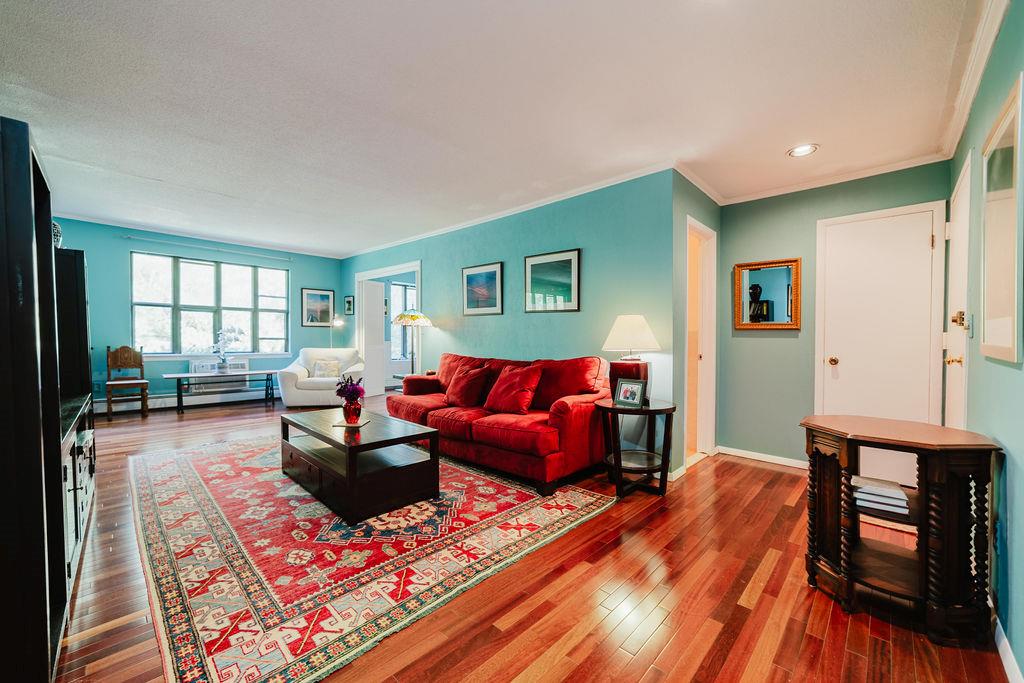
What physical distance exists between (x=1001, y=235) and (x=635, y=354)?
2251 millimetres

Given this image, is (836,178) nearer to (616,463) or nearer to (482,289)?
(616,463)

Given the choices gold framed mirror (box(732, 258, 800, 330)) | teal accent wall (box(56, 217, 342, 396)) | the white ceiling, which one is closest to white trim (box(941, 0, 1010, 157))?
the white ceiling

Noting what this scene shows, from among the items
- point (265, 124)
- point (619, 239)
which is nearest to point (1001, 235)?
point (619, 239)

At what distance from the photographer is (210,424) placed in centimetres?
523

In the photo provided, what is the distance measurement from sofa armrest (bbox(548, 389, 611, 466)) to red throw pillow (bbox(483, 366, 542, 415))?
347mm

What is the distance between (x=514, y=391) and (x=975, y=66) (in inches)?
127

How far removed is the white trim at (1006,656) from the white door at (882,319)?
2.01 m

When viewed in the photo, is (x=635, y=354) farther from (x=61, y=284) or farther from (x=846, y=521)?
(x=61, y=284)

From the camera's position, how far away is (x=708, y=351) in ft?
13.5

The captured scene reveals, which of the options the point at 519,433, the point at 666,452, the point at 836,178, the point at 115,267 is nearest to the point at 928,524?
the point at 666,452

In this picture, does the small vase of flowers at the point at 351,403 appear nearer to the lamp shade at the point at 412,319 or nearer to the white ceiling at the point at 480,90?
the white ceiling at the point at 480,90

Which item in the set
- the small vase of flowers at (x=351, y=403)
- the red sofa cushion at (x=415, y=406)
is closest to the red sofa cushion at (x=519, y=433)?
the red sofa cushion at (x=415, y=406)

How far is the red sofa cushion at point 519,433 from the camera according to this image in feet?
9.66

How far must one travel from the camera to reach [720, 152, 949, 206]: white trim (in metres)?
3.19
